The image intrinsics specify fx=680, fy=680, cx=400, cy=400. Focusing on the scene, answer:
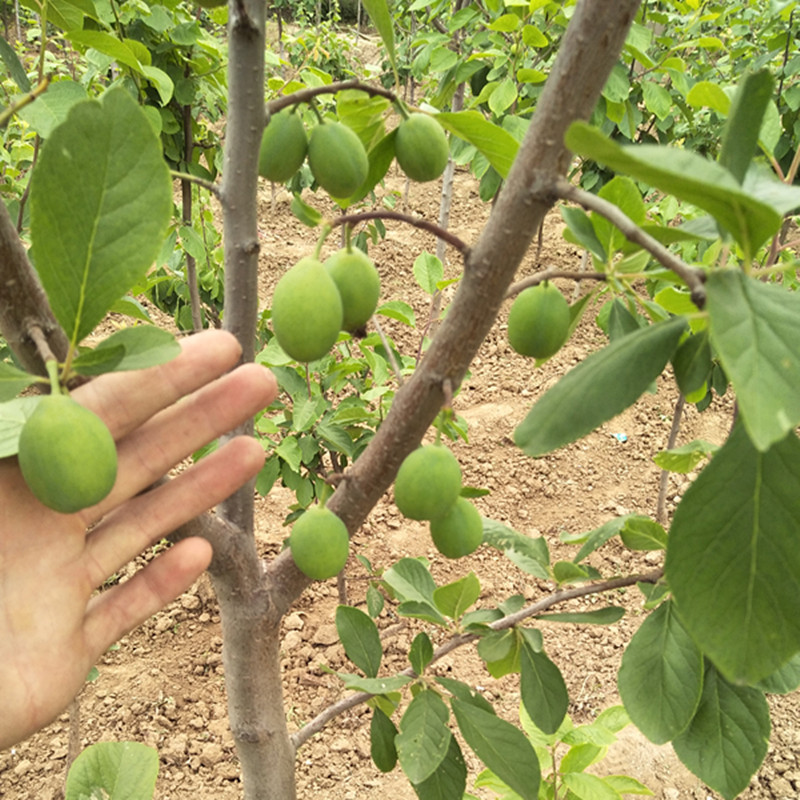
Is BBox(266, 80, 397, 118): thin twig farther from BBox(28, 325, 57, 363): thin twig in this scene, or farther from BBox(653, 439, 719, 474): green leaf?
BBox(653, 439, 719, 474): green leaf

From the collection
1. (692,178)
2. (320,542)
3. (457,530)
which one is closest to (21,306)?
(320,542)

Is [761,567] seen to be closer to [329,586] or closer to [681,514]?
[681,514]

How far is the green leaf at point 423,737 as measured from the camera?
1022 millimetres

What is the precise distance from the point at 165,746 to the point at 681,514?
227 cm

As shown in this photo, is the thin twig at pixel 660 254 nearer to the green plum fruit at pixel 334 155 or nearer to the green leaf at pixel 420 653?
the green plum fruit at pixel 334 155

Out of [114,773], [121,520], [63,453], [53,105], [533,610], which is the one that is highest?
[53,105]

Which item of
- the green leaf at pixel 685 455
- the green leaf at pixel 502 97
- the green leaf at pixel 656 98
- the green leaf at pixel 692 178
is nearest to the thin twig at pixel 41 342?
the green leaf at pixel 692 178

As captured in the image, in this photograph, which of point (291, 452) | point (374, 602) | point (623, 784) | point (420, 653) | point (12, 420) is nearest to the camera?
point (12, 420)

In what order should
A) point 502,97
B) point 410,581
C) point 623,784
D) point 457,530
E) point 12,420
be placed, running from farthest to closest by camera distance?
point 502,97 → point 623,784 → point 410,581 → point 457,530 → point 12,420

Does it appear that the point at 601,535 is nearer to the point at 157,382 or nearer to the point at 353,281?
the point at 353,281

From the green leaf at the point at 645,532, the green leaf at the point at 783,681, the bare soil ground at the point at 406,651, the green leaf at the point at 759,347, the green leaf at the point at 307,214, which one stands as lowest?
the bare soil ground at the point at 406,651

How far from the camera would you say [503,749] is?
1.08 m

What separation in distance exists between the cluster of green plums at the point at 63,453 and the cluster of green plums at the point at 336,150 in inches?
15.6

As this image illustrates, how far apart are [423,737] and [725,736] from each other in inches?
17.6
